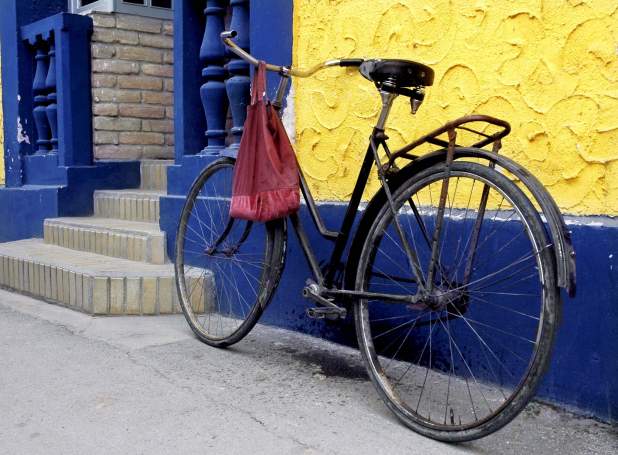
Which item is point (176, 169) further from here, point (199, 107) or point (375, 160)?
point (375, 160)

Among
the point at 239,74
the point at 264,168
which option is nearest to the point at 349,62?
the point at 264,168

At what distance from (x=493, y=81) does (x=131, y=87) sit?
4.13 meters

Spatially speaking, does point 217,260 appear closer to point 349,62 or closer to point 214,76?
point 214,76

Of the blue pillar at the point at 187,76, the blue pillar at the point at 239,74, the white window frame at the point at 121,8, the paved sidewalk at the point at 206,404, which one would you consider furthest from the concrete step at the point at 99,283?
the white window frame at the point at 121,8

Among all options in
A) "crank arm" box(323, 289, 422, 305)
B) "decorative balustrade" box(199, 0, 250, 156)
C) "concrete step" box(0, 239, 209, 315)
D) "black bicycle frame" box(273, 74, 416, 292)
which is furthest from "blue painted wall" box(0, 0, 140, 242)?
"crank arm" box(323, 289, 422, 305)

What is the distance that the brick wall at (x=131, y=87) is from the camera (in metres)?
6.14

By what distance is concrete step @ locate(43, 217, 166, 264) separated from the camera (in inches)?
183

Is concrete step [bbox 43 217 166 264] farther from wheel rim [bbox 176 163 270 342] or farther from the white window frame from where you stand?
the white window frame

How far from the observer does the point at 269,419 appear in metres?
2.61

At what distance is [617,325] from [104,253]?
360 centimetres

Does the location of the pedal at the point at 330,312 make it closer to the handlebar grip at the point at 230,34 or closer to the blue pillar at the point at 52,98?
the handlebar grip at the point at 230,34

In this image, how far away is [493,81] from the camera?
295 cm

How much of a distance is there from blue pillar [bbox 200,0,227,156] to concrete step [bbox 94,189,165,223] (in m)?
0.89

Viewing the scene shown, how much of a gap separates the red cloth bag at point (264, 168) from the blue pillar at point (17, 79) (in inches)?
164
